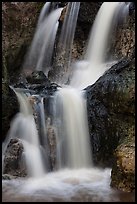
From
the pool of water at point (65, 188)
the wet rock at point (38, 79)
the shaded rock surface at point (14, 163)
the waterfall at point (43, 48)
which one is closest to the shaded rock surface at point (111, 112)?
the pool of water at point (65, 188)

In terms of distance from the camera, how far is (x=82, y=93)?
8820 millimetres

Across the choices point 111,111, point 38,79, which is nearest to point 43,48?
point 38,79

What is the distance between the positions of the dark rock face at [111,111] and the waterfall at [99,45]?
3.06 metres

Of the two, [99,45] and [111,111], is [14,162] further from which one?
[99,45]

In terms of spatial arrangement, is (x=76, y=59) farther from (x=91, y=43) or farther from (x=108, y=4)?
(x=108, y=4)

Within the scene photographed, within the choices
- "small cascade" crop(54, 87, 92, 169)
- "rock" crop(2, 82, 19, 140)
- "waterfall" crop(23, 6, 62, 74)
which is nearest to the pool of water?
"small cascade" crop(54, 87, 92, 169)

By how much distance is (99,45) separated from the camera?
1205cm

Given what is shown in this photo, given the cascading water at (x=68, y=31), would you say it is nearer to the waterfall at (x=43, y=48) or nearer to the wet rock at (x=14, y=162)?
the waterfall at (x=43, y=48)

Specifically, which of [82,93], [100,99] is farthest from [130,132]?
[82,93]

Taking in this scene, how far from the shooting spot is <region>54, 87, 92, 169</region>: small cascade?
802cm

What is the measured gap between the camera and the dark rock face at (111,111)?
311 inches

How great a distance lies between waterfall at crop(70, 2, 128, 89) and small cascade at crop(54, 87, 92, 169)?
2.84 meters

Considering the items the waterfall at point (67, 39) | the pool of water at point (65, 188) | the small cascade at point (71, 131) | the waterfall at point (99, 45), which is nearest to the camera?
the pool of water at point (65, 188)

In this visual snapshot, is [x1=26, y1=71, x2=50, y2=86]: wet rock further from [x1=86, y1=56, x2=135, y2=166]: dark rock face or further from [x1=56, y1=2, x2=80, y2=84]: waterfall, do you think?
[x1=86, y1=56, x2=135, y2=166]: dark rock face
